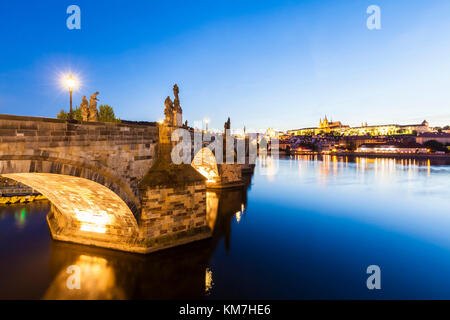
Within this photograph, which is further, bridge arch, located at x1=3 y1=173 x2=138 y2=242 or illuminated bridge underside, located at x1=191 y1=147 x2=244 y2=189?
illuminated bridge underside, located at x1=191 y1=147 x2=244 y2=189

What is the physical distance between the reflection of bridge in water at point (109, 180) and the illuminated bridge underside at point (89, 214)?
0.04 metres

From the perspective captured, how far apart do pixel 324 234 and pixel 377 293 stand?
20.5ft

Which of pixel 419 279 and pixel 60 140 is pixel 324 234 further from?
pixel 60 140

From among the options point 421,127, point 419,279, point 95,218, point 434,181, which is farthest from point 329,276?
point 421,127

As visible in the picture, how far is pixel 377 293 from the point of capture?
9.33 meters

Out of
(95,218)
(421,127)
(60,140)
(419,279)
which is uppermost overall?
(421,127)

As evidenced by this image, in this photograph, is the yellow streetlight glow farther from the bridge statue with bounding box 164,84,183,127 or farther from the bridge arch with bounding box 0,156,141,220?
the bridge statue with bounding box 164,84,183,127

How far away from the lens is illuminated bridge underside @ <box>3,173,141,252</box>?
9.31 meters

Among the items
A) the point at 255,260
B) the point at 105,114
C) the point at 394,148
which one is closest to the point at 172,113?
the point at 255,260

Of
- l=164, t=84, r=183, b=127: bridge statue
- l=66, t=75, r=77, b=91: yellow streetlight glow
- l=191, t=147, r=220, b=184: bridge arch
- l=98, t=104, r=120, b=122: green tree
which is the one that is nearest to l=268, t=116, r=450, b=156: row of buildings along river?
l=191, t=147, r=220, b=184: bridge arch

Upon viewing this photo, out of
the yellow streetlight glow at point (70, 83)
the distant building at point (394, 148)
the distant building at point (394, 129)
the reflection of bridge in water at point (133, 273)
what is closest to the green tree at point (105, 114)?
the reflection of bridge in water at point (133, 273)

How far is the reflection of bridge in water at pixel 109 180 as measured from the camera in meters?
7.12

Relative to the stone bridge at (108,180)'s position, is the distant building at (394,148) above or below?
above

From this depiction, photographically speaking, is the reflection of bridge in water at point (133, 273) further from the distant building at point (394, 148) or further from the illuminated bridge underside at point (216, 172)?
the distant building at point (394, 148)
